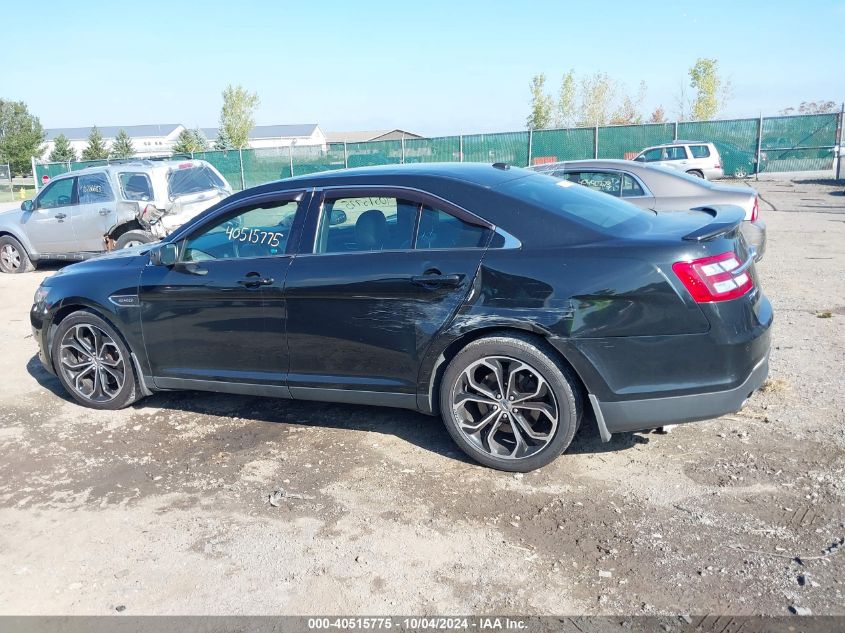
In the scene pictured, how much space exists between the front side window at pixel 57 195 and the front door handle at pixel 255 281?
344 inches

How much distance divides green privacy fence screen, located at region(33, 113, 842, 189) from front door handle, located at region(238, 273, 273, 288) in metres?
22.5

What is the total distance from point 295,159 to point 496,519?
28713 mm

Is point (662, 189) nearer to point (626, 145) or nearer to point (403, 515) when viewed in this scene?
point (403, 515)

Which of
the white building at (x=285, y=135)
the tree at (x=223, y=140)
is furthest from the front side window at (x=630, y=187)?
the white building at (x=285, y=135)

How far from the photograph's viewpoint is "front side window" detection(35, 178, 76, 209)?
11.9 m

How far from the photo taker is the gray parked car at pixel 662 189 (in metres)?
8.36

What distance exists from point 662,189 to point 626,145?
20.7 m

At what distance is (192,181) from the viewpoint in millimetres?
11570

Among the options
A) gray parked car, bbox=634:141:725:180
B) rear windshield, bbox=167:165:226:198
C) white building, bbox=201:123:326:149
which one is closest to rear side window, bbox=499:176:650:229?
rear windshield, bbox=167:165:226:198

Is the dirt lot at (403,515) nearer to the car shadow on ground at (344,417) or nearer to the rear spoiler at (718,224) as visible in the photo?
the car shadow on ground at (344,417)

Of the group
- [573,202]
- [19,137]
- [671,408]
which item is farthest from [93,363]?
[19,137]

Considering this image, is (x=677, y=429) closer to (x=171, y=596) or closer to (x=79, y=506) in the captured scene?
(x=171, y=596)

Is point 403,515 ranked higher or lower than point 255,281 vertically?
lower

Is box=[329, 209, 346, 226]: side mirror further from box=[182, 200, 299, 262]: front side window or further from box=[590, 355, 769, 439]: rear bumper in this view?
box=[590, 355, 769, 439]: rear bumper
